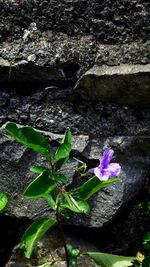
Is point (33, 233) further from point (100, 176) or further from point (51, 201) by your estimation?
point (100, 176)

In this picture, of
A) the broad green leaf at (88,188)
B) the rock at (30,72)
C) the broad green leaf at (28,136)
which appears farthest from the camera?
the rock at (30,72)

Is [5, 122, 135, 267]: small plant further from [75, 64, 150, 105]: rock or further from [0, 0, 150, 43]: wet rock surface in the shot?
[0, 0, 150, 43]: wet rock surface

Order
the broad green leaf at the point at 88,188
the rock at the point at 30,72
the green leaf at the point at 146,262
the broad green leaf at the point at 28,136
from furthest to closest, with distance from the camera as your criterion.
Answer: the rock at the point at 30,72
the green leaf at the point at 146,262
the broad green leaf at the point at 88,188
the broad green leaf at the point at 28,136

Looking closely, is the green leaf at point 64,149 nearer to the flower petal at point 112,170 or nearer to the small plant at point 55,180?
the small plant at point 55,180

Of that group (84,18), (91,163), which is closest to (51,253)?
(91,163)

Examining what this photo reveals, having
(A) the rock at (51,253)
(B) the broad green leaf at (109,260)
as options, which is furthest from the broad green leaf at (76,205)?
(A) the rock at (51,253)

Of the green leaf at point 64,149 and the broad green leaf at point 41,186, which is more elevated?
the green leaf at point 64,149
